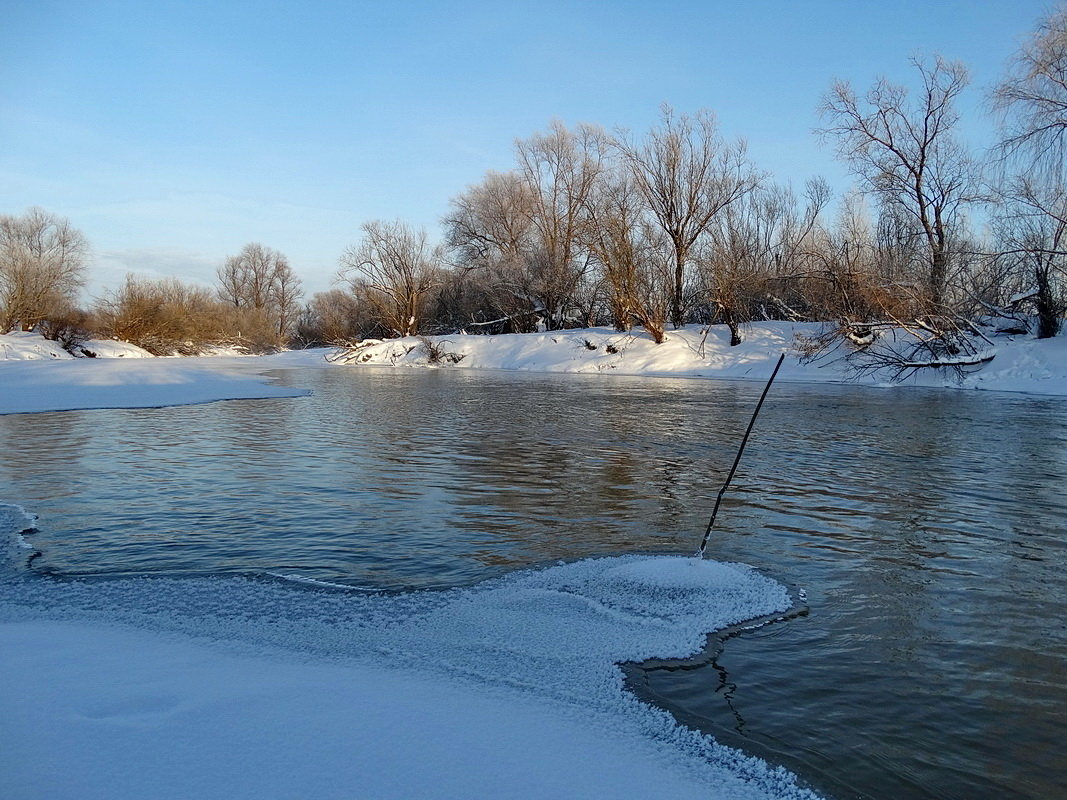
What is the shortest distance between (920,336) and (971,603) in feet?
77.7

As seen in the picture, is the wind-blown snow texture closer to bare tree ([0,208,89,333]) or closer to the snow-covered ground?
the snow-covered ground

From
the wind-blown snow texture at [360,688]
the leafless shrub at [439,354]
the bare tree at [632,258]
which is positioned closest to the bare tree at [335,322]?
the leafless shrub at [439,354]

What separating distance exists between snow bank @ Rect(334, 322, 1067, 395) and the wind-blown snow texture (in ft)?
71.4

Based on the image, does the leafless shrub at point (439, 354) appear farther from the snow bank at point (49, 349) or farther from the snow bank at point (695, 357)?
the snow bank at point (49, 349)

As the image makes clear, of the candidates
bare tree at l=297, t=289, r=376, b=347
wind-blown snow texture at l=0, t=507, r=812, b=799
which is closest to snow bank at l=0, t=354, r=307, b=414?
wind-blown snow texture at l=0, t=507, r=812, b=799

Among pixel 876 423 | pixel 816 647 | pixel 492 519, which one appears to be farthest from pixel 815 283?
pixel 816 647

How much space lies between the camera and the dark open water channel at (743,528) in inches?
128

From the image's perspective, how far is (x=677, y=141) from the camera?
35312mm

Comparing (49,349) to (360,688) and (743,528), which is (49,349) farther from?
(360,688)

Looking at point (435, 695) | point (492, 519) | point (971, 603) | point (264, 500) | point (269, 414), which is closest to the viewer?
point (435, 695)

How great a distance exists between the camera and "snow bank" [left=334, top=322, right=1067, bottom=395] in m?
23.0

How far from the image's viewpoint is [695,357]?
34.2 m

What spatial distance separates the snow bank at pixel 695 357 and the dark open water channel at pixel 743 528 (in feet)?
31.9

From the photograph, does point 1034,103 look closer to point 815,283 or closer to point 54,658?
point 815,283
